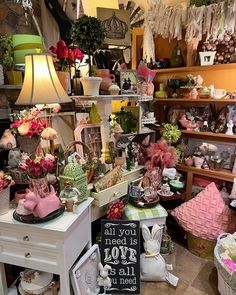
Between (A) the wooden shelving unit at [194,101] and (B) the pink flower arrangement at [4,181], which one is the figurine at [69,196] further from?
(A) the wooden shelving unit at [194,101]

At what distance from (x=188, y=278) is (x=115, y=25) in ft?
6.55

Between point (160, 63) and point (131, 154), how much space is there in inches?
38.0

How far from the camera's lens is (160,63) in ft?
7.75

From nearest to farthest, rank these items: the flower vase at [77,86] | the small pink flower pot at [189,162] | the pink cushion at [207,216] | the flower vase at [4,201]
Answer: the flower vase at [4,201], the flower vase at [77,86], the pink cushion at [207,216], the small pink flower pot at [189,162]

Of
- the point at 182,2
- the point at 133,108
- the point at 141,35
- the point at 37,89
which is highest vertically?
the point at 182,2

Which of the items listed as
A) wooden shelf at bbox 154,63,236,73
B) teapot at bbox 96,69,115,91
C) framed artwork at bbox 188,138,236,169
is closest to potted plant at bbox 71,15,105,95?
teapot at bbox 96,69,115,91

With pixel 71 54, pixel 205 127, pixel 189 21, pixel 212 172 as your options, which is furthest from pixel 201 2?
pixel 212 172

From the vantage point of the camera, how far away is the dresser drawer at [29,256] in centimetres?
122

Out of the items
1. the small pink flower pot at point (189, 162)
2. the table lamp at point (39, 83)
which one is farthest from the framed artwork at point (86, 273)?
the small pink flower pot at point (189, 162)

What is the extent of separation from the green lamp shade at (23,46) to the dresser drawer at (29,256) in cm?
110

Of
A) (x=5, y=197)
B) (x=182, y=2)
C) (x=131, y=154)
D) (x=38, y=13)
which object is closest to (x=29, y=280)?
(x=5, y=197)

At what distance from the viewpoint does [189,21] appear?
78.4 inches

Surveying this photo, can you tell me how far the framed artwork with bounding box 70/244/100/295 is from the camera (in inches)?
52.2

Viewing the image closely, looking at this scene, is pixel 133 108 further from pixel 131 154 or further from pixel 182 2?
pixel 182 2
